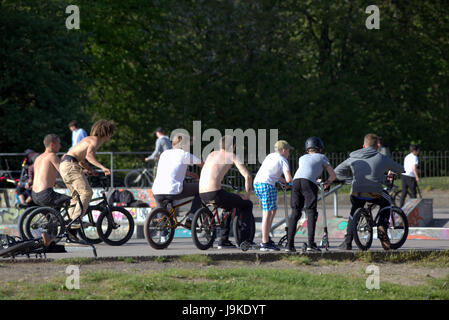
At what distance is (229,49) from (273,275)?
1199 inches

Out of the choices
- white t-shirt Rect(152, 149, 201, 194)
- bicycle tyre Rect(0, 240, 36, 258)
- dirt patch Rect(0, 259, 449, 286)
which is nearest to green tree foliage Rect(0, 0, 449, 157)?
white t-shirt Rect(152, 149, 201, 194)

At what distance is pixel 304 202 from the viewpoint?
41.8 ft

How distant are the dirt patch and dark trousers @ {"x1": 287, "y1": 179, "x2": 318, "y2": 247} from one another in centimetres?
76

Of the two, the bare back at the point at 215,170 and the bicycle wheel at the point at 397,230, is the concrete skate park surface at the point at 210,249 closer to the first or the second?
the bicycle wheel at the point at 397,230

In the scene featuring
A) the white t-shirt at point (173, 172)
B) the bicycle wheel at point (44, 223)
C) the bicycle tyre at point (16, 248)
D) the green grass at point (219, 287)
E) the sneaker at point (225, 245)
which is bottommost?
the green grass at point (219, 287)

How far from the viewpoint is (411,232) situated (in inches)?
644

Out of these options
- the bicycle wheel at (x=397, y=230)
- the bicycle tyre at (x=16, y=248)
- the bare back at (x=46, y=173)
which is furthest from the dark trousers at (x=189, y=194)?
the bicycle wheel at (x=397, y=230)

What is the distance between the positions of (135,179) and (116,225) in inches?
Answer: 545

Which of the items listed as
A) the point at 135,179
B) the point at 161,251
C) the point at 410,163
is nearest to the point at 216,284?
the point at 161,251

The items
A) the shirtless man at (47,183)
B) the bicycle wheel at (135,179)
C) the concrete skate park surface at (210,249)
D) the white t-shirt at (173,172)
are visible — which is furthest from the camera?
the bicycle wheel at (135,179)

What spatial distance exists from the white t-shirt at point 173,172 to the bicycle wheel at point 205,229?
21.8 inches

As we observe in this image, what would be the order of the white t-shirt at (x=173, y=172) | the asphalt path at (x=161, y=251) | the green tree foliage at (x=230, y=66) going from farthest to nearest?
the green tree foliage at (x=230, y=66) < the white t-shirt at (x=173, y=172) < the asphalt path at (x=161, y=251)

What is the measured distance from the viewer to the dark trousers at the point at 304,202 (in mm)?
12523

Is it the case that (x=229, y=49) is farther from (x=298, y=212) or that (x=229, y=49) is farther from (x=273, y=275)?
(x=273, y=275)
